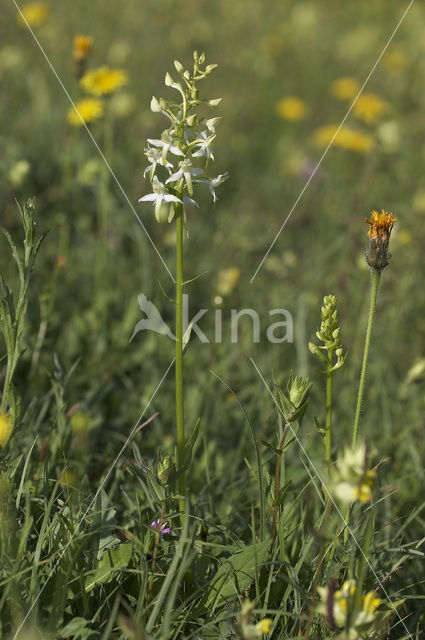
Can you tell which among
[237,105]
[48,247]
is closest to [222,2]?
[237,105]

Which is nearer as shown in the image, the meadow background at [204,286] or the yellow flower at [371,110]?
the meadow background at [204,286]

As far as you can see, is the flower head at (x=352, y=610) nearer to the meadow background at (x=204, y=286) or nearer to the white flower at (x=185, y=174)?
the meadow background at (x=204, y=286)

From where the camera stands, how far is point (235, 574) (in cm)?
133

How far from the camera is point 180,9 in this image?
22.1ft

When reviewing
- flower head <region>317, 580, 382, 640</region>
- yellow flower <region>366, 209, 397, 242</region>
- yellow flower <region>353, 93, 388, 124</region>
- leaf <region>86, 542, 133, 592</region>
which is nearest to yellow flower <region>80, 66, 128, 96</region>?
yellow flower <region>353, 93, 388, 124</region>

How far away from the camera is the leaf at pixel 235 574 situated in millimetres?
1329

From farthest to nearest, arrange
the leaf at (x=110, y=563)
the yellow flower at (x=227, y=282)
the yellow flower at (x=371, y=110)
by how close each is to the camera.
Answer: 1. the yellow flower at (x=371, y=110)
2. the yellow flower at (x=227, y=282)
3. the leaf at (x=110, y=563)

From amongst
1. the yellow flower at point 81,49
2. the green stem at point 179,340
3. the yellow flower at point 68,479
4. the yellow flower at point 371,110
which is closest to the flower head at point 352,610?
the green stem at point 179,340

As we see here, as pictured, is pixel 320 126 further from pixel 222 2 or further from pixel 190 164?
pixel 190 164

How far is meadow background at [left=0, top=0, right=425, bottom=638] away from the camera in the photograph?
1588 mm

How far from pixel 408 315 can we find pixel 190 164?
6.28 feet

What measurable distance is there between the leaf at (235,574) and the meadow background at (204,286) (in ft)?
0.12

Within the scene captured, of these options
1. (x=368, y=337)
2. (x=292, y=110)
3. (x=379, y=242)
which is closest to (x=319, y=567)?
(x=368, y=337)

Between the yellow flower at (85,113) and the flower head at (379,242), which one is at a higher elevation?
the yellow flower at (85,113)
